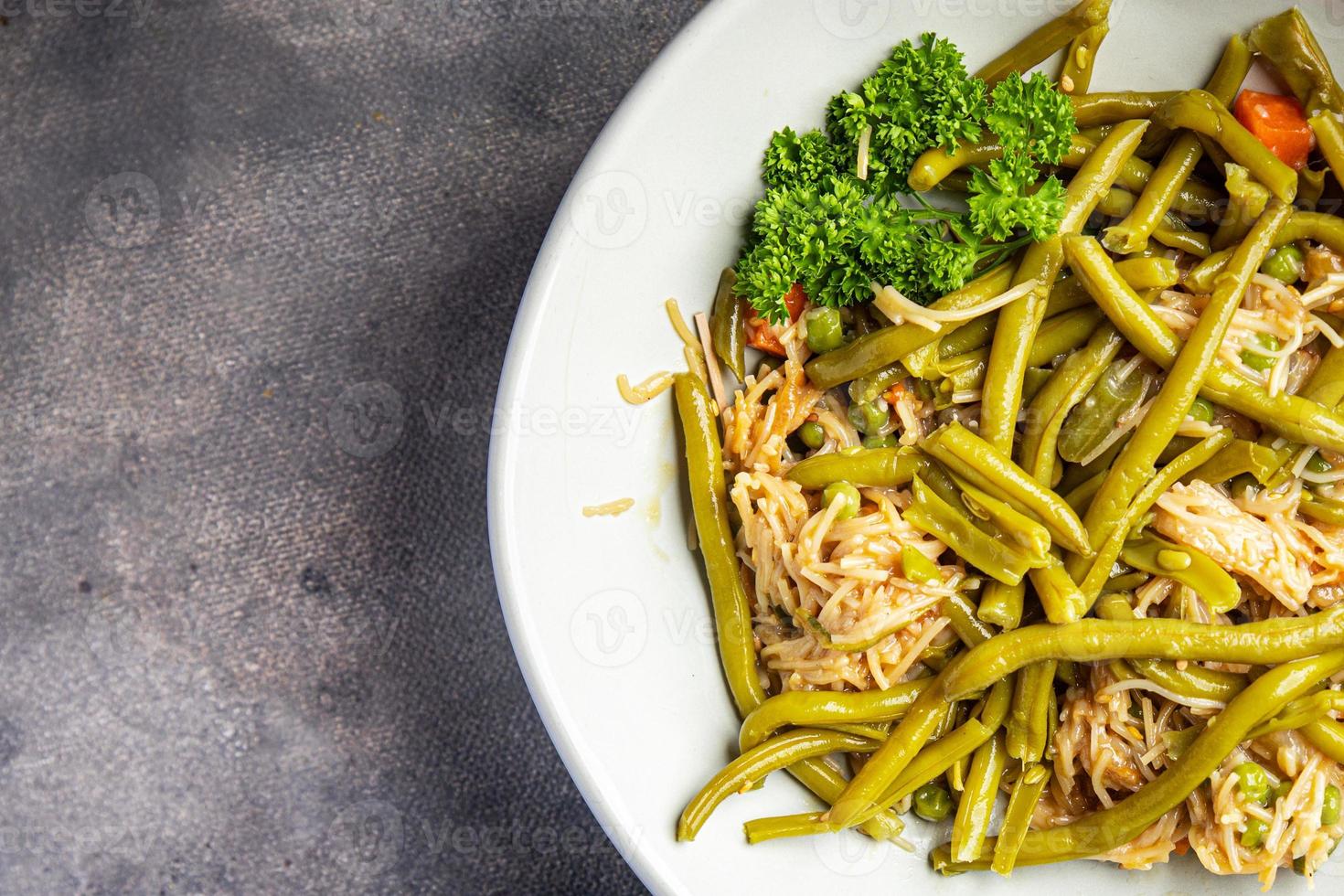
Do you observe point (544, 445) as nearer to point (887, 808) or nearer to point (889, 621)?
point (889, 621)

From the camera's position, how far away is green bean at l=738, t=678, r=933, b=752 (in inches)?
109

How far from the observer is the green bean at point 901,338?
2750mm

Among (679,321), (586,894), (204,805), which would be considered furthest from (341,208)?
(586,894)

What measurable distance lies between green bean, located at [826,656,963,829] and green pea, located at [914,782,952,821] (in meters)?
0.26

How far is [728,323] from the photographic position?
9.83ft

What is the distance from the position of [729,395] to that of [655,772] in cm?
117

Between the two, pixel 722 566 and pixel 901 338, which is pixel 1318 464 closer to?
pixel 901 338
